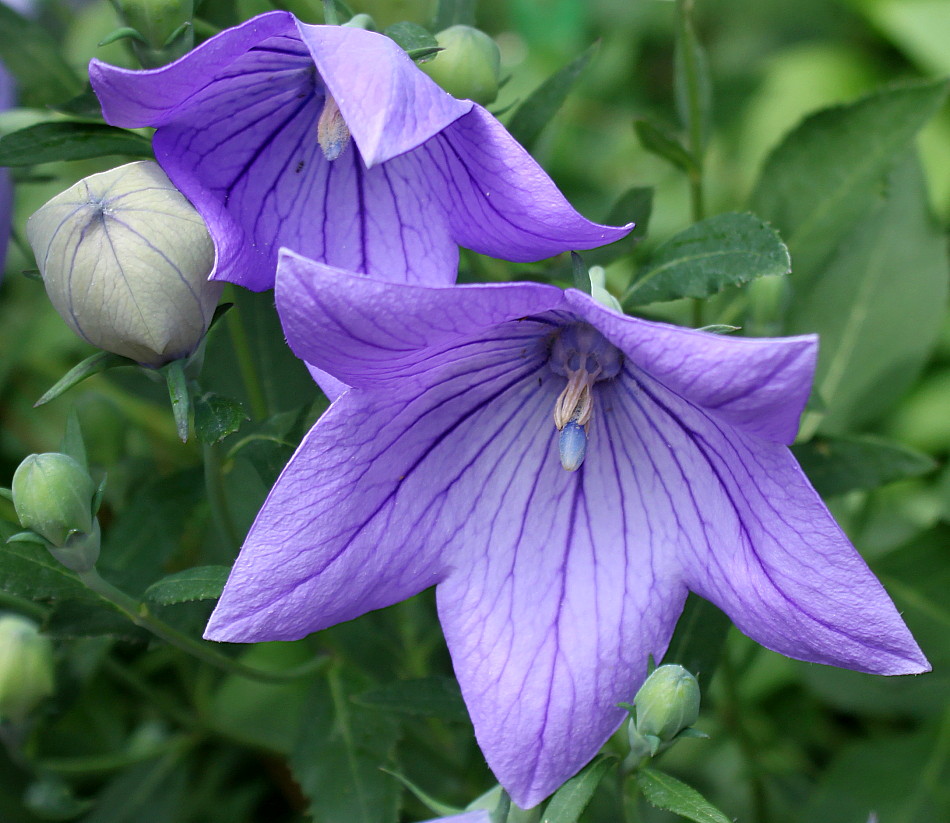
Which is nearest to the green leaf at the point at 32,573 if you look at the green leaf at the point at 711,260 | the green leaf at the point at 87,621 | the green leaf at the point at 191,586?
the green leaf at the point at 87,621

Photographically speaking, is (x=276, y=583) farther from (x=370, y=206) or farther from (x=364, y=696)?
(x=370, y=206)

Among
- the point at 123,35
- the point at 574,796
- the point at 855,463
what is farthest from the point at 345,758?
the point at 123,35

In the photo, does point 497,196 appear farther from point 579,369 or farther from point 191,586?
point 191,586

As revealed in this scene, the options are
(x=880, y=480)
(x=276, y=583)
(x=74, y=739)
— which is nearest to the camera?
(x=276, y=583)

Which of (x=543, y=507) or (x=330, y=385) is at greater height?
(x=330, y=385)

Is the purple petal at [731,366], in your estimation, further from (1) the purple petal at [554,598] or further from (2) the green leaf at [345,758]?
(2) the green leaf at [345,758]

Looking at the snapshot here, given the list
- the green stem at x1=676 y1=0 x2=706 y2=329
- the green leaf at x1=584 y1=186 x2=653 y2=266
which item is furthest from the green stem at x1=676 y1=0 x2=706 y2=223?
the green leaf at x1=584 y1=186 x2=653 y2=266

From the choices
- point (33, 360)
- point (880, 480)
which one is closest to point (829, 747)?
point (880, 480)
